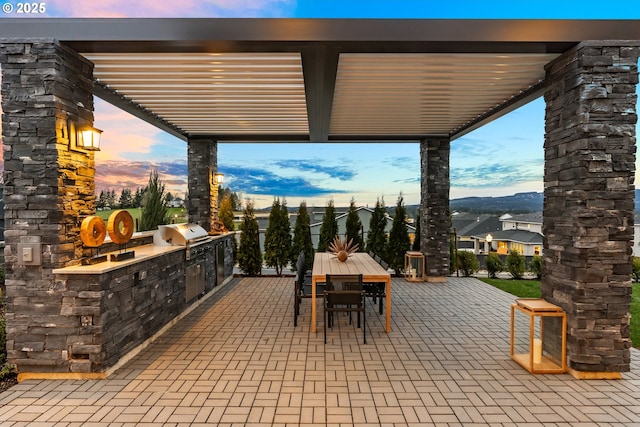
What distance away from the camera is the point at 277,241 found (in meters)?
8.72

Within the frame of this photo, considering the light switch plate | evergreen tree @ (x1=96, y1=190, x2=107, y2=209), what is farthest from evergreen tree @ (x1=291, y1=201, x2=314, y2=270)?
the light switch plate

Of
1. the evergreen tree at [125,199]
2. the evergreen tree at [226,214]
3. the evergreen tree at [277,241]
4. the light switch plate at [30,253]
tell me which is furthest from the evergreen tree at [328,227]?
the light switch plate at [30,253]

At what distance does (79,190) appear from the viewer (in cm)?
360

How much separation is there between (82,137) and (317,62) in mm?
2743

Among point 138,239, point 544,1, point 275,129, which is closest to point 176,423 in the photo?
point 138,239

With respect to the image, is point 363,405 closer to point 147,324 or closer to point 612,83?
point 147,324

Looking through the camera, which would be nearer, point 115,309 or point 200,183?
point 115,309

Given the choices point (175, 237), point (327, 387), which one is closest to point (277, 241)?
point (175, 237)

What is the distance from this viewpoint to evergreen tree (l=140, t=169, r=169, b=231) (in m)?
7.23

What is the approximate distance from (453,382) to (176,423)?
2542 millimetres

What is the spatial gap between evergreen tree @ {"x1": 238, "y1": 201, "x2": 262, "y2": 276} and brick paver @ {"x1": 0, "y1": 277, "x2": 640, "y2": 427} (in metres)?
3.82

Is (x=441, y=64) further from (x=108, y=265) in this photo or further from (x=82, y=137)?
(x=108, y=265)

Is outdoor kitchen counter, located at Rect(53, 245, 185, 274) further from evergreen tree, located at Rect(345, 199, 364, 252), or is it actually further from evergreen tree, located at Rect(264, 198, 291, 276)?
evergreen tree, located at Rect(345, 199, 364, 252)

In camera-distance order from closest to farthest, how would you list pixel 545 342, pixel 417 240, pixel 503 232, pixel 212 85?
pixel 545 342, pixel 212 85, pixel 417 240, pixel 503 232
